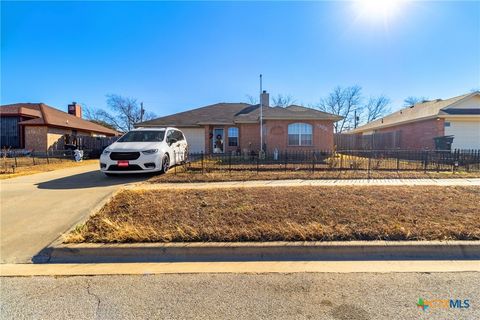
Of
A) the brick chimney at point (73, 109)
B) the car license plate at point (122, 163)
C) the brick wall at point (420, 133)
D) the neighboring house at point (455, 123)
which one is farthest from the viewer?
the brick chimney at point (73, 109)

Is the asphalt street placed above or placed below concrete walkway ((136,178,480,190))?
below

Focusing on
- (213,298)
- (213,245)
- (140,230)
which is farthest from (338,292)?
(140,230)

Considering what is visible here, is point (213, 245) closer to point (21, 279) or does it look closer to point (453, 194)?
point (21, 279)

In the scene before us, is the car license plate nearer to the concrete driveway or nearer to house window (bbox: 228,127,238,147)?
the concrete driveway

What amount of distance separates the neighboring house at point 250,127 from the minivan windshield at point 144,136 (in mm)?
7097

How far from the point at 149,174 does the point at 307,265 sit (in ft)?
23.6

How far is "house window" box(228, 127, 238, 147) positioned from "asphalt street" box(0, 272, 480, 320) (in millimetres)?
16155

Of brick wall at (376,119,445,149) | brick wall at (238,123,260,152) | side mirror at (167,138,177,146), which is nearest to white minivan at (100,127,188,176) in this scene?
side mirror at (167,138,177,146)

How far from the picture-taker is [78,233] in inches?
166

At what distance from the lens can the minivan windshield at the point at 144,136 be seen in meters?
9.39

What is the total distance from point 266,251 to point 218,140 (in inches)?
636

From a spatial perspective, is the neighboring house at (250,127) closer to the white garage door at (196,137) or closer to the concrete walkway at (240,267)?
the white garage door at (196,137)

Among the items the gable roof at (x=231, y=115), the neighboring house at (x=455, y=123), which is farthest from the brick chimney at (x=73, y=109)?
the neighboring house at (x=455, y=123)

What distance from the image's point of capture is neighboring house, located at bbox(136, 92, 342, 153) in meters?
15.3
